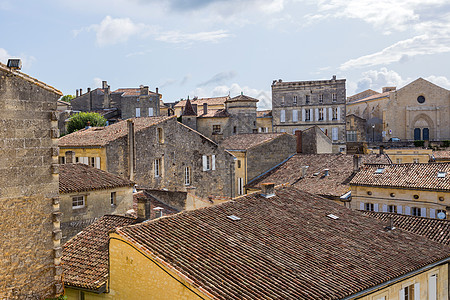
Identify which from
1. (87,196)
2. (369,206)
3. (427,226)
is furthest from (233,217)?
(369,206)

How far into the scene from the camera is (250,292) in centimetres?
1027

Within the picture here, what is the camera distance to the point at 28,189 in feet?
37.3

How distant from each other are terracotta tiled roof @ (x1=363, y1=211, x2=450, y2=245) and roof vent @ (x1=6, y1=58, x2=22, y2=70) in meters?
13.0

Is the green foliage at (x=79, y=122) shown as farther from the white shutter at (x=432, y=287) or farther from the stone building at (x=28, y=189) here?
the white shutter at (x=432, y=287)

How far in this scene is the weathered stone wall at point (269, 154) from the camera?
119 feet

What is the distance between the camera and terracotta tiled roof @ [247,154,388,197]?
2997 centimetres

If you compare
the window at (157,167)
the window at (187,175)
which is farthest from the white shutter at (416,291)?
the window at (187,175)

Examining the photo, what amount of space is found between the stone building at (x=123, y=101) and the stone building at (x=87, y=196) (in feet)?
137

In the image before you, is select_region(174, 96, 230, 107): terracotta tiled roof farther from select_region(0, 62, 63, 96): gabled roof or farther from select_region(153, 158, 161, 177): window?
select_region(0, 62, 63, 96): gabled roof

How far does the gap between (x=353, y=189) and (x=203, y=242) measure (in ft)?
57.2

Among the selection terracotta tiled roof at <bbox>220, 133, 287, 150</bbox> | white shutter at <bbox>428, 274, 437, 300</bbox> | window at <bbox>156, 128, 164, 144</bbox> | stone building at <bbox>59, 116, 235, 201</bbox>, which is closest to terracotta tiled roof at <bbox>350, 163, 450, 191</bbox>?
stone building at <bbox>59, 116, 235, 201</bbox>

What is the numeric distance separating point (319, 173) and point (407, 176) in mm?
6839

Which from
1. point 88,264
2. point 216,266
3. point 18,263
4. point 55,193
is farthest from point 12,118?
point 216,266

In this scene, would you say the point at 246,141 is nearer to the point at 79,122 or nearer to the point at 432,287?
the point at 79,122
